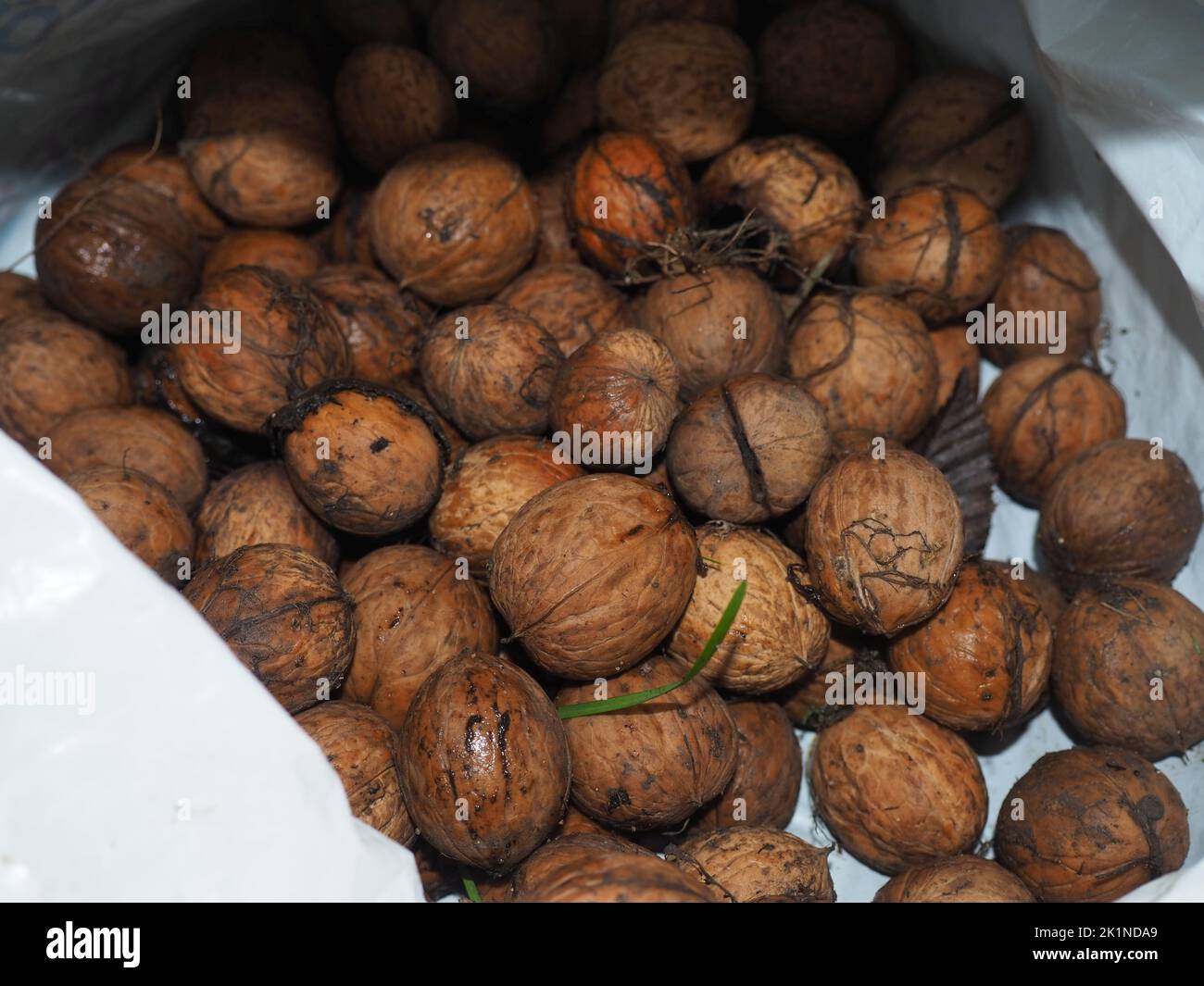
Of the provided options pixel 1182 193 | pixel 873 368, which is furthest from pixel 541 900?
pixel 1182 193

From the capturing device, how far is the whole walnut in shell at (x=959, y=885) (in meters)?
2.30

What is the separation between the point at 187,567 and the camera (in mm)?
2691

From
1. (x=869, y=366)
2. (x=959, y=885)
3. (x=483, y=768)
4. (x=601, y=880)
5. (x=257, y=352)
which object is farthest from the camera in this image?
(x=869, y=366)

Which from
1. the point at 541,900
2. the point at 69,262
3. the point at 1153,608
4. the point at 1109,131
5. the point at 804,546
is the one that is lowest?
the point at 541,900

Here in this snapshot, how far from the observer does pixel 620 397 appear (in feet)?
8.43

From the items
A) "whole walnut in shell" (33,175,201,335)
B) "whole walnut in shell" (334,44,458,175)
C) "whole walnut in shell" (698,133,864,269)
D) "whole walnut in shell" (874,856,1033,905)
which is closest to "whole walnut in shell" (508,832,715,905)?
"whole walnut in shell" (874,856,1033,905)

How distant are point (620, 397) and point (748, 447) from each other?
1.11 ft

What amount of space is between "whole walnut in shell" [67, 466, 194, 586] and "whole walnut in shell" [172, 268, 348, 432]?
1.01 ft

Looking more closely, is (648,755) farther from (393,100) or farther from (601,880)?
(393,100)

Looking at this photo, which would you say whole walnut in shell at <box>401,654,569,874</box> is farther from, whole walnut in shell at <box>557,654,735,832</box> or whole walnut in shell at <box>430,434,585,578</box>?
whole walnut in shell at <box>430,434,585,578</box>

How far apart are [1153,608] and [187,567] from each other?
2490 millimetres

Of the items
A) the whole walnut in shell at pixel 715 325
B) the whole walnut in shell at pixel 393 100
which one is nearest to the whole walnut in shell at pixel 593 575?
the whole walnut in shell at pixel 715 325

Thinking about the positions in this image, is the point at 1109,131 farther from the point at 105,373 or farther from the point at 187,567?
the point at 105,373

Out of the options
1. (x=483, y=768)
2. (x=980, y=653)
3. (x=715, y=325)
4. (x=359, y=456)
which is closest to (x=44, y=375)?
(x=359, y=456)
